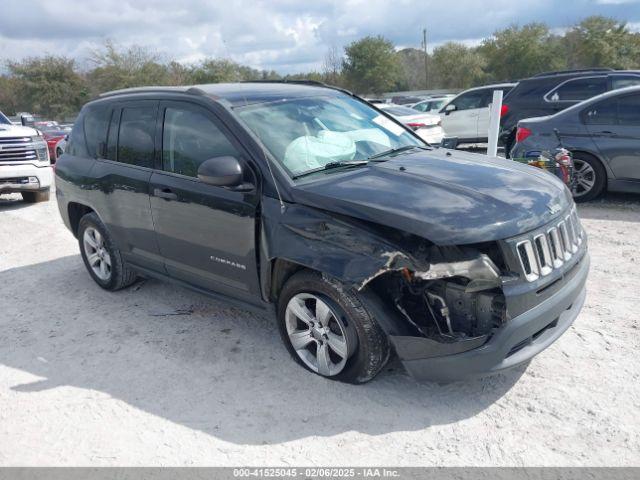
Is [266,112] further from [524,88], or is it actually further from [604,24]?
[604,24]

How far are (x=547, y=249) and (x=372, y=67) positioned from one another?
57437 millimetres

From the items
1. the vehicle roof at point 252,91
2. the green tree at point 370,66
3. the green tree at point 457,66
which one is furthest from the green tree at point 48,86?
the vehicle roof at point 252,91

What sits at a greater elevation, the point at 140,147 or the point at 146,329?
the point at 140,147

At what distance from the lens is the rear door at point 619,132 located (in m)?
7.27

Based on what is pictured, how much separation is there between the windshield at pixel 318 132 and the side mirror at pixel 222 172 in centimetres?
30

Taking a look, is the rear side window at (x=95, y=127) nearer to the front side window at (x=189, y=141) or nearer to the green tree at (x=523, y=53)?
the front side window at (x=189, y=141)

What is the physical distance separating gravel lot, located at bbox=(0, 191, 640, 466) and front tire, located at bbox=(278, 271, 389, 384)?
14 centimetres

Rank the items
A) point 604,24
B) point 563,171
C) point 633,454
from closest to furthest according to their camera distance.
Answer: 1. point 633,454
2. point 563,171
3. point 604,24

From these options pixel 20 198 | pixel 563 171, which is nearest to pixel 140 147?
pixel 563 171

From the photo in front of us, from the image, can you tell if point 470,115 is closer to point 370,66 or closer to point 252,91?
point 252,91

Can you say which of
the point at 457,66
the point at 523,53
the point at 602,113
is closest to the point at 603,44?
the point at 523,53

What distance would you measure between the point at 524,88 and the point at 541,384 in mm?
9117

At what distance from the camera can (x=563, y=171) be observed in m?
7.16

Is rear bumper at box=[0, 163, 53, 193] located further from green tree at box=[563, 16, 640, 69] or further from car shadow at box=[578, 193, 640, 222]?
green tree at box=[563, 16, 640, 69]
